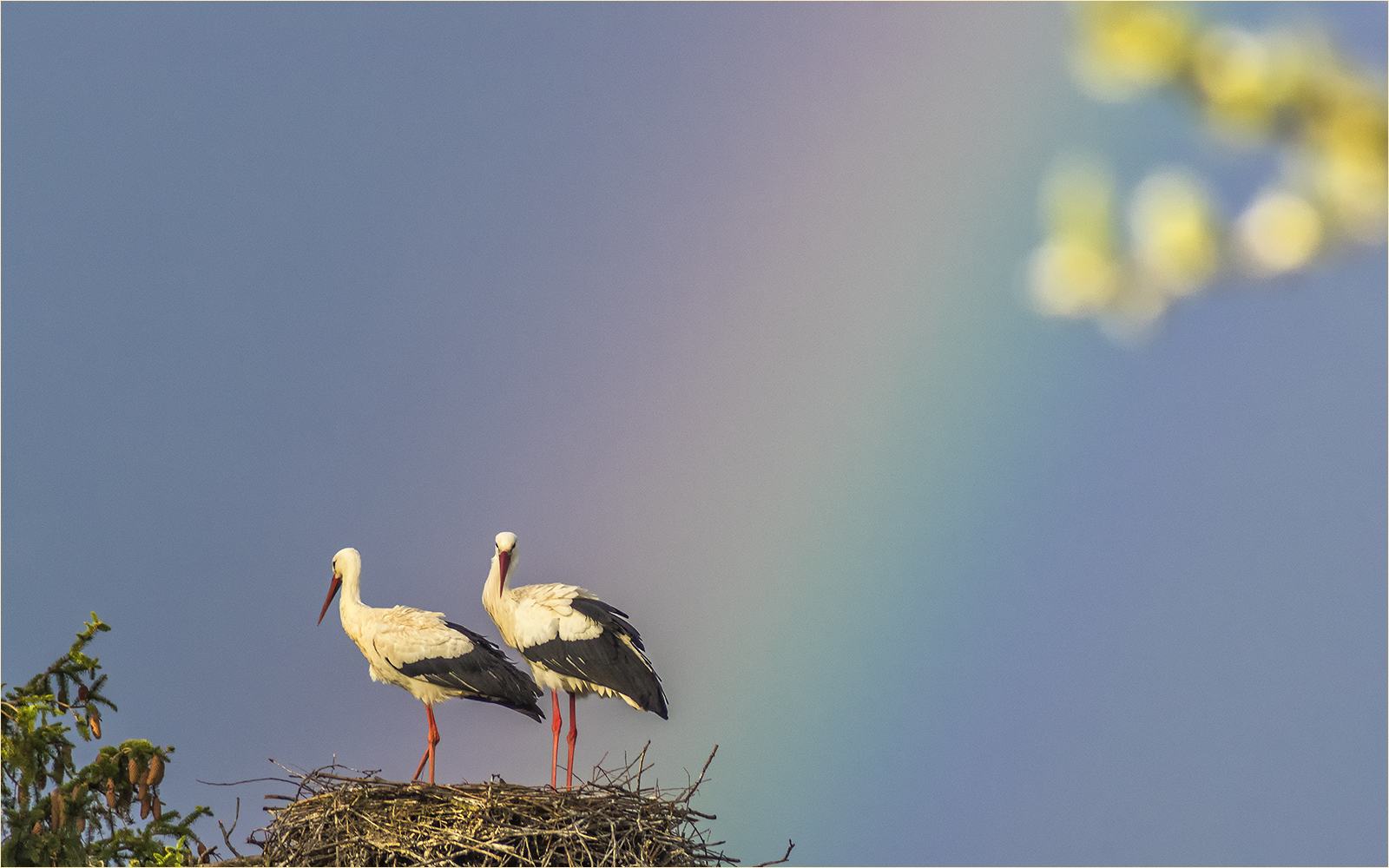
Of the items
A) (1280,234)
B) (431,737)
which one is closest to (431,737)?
(431,737)

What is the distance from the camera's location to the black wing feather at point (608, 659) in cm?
686

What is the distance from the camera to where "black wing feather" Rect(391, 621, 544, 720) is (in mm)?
6828

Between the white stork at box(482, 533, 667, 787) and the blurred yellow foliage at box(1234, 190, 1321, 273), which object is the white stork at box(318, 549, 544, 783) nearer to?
the white stork at box(482, 533, 667, 787)

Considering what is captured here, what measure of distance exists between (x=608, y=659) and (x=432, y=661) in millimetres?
829

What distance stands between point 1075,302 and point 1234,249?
19 centimetres

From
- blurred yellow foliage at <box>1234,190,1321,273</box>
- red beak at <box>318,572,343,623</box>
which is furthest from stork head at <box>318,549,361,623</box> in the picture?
blurred yellow foliage at <box>1234,190,1321,273</box>

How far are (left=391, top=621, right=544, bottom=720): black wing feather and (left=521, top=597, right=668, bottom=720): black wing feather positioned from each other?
0.14 metres

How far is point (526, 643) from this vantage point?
692cm

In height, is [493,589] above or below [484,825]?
above

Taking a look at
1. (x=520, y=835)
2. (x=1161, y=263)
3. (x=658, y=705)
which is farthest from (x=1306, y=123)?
(x=658, y=705)

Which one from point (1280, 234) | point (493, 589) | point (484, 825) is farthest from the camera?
point (493, 589)

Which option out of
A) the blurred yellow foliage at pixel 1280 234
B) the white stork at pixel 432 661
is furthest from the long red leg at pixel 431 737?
the blurred yellow foliage at pixel 1280 234

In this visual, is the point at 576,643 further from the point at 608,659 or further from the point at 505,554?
the point at 505,554

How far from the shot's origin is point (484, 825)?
5934mm
